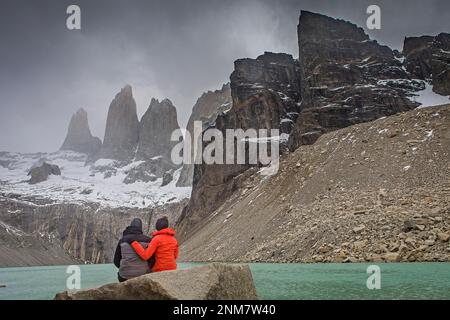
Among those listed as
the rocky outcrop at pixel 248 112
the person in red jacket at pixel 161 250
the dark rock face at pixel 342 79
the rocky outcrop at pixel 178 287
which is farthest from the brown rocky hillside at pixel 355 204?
the rocky outcrop at pixel 248 112

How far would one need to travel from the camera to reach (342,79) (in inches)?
5108

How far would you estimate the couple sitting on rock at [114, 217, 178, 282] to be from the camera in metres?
11.8

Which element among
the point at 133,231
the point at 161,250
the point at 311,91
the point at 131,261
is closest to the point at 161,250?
the point at 161,250

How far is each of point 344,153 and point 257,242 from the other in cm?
2375

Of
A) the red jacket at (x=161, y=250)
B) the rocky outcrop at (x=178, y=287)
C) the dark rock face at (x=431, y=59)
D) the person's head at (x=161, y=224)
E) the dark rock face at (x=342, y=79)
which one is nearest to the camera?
the rocky outcrop at (x=178, y=287)

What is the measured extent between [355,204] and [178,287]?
1913 inches

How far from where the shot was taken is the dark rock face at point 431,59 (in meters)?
138

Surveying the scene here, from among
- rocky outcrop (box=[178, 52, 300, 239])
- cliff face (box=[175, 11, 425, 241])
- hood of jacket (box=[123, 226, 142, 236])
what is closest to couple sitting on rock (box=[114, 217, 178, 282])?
hood of jacket (box=[123, 226, 142, 236])

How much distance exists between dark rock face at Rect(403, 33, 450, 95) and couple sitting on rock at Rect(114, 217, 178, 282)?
140341 millimetres

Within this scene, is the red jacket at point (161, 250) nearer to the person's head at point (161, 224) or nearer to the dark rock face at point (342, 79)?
the person's head at point (161, 224)

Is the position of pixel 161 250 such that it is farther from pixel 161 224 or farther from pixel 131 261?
pixel 131 261

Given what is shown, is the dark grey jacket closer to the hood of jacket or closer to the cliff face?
the hood of jacket

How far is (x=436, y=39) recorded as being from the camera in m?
152

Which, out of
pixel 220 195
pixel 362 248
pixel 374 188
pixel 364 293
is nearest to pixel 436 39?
pixel 220 195
